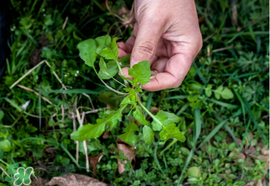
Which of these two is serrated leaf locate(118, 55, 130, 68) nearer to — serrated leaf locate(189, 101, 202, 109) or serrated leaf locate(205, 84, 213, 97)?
serrated leaf locate(189, 101, 202, 109)

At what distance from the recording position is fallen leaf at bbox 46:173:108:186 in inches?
70.0

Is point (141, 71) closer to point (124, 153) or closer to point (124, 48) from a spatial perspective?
point (124, 48)

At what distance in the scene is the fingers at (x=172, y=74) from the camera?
1.61 metres

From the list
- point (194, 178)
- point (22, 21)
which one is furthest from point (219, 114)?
point (22, 21)

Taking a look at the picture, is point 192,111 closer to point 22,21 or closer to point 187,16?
point 187,16

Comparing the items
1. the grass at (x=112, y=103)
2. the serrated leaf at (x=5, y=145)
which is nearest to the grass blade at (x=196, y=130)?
the grass at (x=112, y=103)

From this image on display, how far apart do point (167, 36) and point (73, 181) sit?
1.35 meters

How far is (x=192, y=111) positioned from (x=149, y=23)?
0.98m

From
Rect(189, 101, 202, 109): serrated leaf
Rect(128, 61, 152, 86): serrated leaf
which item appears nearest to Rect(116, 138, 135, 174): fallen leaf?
Rect(189, 101, 202, 109): serrated leaf

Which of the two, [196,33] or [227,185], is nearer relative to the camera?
[196,33]

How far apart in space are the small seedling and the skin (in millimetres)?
126

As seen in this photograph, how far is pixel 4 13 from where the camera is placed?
2.16 metres

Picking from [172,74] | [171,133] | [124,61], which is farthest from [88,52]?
[171,133]

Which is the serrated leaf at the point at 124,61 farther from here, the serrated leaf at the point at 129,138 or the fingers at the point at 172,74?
the serrated leaf at the point at 129,138
